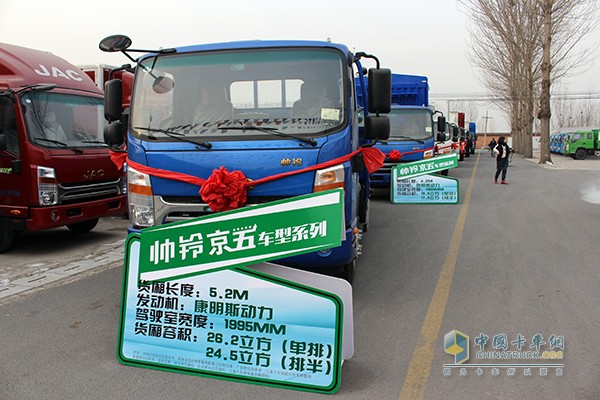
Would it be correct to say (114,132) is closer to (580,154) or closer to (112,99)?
(112,99)

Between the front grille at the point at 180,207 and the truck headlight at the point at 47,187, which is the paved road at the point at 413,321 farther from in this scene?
the truck headlight at the point at 47,187

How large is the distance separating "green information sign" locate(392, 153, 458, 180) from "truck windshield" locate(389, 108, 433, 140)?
1.31m

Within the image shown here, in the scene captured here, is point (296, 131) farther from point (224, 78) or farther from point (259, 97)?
point (224, 78)

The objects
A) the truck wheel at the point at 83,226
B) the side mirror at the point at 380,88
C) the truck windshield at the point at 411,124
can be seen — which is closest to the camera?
the side mirror at the point at 380,88

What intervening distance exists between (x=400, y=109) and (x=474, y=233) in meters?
5.10

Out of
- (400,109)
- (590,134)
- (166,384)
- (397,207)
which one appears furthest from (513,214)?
(590,134)

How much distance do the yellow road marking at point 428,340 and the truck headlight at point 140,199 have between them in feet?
8.00

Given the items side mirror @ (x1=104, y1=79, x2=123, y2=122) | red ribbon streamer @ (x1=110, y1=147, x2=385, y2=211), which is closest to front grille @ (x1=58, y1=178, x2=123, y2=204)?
side mirror @ (x1=104, y1=79, x2=123, y2=122)

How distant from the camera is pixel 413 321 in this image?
15.2ft

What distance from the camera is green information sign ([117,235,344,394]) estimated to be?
339 cm

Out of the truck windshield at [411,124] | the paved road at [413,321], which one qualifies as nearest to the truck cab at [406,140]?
the truck windshield at [411,124]

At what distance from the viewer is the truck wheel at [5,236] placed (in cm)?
753

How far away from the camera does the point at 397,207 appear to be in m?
11.7

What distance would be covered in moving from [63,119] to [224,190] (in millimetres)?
4816
